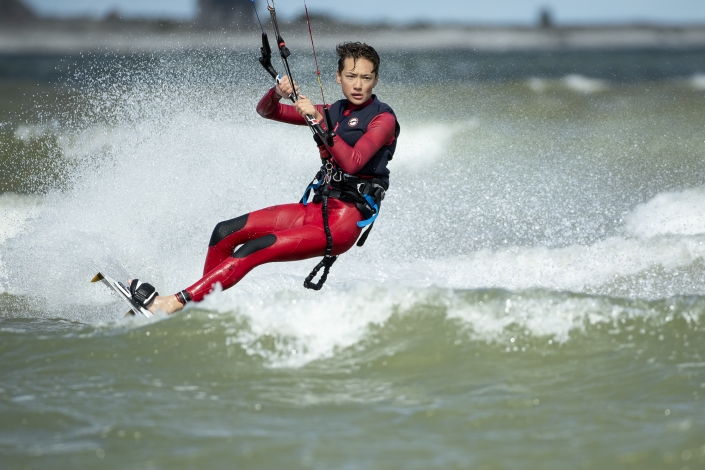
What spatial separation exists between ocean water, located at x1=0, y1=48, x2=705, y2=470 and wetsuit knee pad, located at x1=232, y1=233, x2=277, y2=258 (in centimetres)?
23

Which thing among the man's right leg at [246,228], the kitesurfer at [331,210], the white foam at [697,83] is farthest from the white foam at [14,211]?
the white foam at [697,83]

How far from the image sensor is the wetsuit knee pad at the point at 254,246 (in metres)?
4.19

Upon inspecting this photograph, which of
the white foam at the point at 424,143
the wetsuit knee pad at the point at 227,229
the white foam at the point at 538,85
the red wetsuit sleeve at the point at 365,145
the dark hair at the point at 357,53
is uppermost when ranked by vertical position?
the white foam at the point at 538,85

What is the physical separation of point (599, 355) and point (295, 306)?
148 centimetres

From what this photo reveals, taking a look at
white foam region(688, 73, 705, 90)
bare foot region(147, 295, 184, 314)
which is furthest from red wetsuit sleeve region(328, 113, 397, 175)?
white foam region(688, 73, 705, 90)

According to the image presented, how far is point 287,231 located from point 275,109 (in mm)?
852

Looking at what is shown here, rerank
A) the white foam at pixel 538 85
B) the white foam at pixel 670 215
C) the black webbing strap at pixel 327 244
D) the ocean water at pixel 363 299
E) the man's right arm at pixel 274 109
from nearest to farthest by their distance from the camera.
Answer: the ocean water at pixel 363 299, the black webbing strap at pixel 327 244, the man's right arm at pixel 274 109, the white foam at pixel 670 215, the white foam at pixel 538 85

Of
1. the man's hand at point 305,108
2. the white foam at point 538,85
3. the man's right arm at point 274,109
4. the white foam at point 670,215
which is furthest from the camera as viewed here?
the white foam at point 538,85

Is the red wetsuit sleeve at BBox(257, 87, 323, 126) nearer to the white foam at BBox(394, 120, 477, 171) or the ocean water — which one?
the ocean water

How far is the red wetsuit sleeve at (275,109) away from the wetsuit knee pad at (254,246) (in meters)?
0.82

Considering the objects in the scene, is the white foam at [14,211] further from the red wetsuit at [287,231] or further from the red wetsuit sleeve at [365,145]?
the red wetsuit sleeve at [365,145]

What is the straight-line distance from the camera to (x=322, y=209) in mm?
4320

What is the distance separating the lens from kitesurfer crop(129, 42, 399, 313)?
164 inches

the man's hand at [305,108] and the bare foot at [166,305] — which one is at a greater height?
the man's hand at [305,108]
